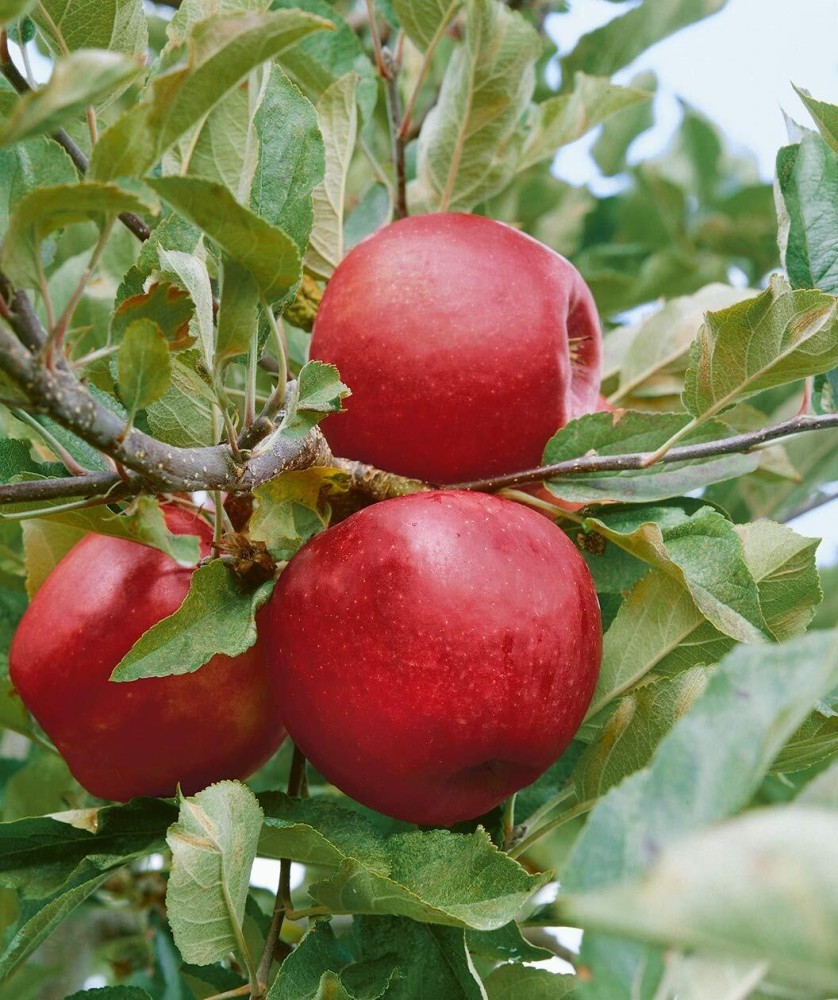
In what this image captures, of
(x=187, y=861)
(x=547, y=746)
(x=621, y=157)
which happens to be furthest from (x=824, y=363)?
(x=621, y=157)

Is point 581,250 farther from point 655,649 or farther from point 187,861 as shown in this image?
point 187,861

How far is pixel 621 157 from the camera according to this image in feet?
5.62

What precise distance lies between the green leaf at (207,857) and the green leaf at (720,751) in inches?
11.9

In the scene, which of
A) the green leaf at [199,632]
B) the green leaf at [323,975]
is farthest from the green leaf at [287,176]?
the green leaf at [323,975]

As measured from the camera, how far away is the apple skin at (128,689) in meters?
0.73

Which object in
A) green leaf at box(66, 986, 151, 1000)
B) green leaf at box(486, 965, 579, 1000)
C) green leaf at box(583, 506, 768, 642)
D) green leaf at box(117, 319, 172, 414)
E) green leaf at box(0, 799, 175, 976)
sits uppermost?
green leaf at box(117, 319, 172, 414)

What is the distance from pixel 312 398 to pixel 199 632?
16 cm

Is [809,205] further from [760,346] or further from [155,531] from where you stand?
[155,531]

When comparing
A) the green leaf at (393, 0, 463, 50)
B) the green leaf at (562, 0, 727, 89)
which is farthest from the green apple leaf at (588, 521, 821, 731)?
the green leaf at (562, 0, 727, 89)

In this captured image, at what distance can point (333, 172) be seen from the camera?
0.94 meters

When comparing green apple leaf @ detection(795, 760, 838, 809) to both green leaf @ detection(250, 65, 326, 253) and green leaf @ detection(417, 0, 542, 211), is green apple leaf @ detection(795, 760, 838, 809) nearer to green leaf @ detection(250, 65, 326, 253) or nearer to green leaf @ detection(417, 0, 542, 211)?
green leaf @ detection(250, 65, 326, 253)

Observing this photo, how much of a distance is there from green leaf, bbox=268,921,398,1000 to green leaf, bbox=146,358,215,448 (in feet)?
1.08

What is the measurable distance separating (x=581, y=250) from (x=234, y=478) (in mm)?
1121

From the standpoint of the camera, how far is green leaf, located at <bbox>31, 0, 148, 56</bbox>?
2.31 feet
